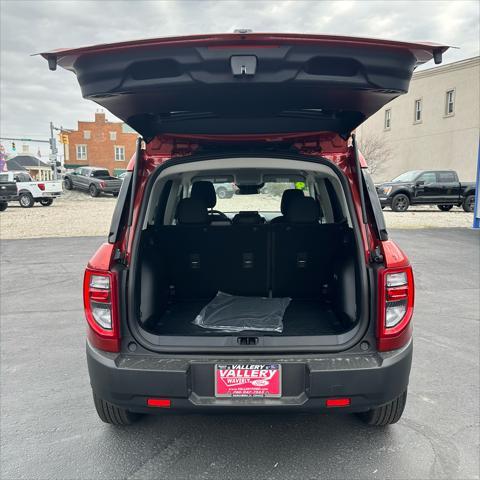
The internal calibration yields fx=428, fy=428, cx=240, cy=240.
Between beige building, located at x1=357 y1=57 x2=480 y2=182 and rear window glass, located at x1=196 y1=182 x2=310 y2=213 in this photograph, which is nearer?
rear window glass, located at x1=196 y1=182 x2=310 y2=213

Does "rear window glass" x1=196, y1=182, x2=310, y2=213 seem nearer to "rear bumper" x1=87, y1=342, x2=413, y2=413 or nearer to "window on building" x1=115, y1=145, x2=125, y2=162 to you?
"rear bumper" x1=87, y1=342, x2=413, y2=413

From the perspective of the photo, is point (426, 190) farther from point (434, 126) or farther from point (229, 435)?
point (229, 435)

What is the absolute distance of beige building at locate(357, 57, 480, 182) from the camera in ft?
81.3

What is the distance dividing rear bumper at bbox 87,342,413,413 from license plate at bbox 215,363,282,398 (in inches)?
1.1

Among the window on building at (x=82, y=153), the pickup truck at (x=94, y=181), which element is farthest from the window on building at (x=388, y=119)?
the window on building at (x=82, y=153)

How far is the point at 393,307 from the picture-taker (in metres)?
2.20

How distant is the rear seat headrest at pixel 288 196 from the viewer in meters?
3.48

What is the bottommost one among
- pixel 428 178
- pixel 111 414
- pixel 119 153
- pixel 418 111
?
pixel 111 414

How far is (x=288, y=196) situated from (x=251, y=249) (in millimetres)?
610

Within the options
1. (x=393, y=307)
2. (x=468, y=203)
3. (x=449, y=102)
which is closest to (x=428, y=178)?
(x=468, y=203)

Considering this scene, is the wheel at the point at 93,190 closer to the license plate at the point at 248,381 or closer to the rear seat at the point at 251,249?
the rear seat at the point at 251,249

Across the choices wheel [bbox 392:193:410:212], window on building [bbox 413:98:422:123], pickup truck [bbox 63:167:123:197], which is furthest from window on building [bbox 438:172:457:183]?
pickup truck [bbox 63:167:123:197]

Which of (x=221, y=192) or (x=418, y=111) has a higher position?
(x=418, y=111)

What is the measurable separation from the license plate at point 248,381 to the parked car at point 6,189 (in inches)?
782
